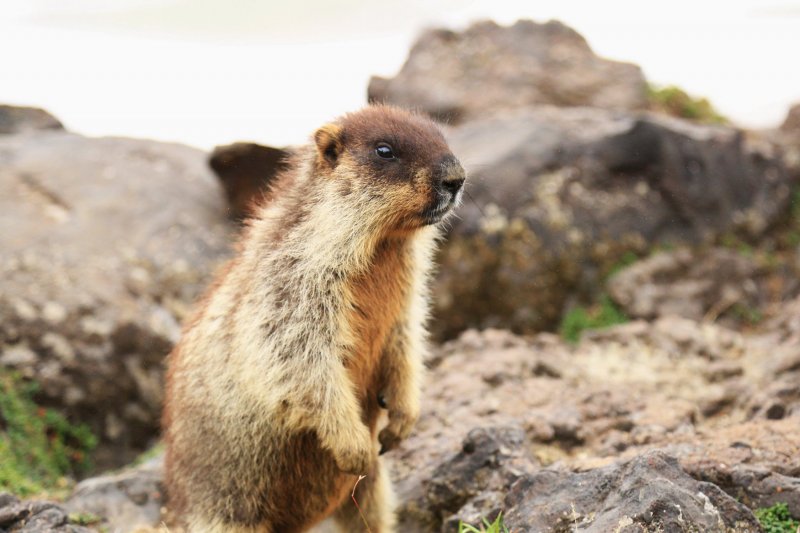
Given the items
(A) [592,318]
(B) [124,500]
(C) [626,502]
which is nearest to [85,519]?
(B) [124,500]

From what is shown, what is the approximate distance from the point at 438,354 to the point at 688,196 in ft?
12.8

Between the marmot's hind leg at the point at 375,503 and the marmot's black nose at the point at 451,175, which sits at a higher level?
the marmot's black nose at the point at 451,175

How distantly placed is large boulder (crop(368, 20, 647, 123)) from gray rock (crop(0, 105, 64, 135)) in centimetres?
439

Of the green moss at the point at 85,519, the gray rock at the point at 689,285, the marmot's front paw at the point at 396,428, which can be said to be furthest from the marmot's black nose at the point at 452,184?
the gray rock at the point at 689,285

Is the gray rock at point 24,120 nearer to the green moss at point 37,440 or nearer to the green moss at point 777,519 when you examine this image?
the green moss at point 37,440

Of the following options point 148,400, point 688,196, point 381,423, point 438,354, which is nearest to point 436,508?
point 381,423

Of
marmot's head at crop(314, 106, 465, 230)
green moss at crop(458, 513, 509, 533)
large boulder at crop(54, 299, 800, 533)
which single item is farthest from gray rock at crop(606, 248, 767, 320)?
green moss at crop(458, 513, 509, 533)

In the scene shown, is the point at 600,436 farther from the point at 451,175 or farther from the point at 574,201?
the point at 574,201

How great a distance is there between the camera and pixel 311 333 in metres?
4.92

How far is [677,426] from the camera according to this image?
6082mm

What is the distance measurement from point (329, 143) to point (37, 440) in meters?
4.46

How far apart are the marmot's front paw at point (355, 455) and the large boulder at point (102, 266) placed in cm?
413

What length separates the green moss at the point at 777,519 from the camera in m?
4.14

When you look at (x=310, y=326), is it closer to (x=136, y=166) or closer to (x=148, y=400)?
(x=148, y=400)
